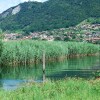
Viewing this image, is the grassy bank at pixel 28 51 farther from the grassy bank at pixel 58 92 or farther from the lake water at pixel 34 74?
the grassy bank at pixel 58 92

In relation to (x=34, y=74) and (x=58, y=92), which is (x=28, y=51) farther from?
(x=58, y=92)

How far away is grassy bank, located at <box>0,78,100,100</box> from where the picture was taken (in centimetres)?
2061

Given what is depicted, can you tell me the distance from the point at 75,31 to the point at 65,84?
175 metres

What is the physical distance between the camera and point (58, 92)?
22.7 m

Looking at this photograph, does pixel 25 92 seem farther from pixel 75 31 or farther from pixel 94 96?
pixel 75 31

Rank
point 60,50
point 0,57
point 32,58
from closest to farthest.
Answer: point 0,57 → point 32,58 → point 60,50

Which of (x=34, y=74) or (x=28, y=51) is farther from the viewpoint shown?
(x=28, y=51)

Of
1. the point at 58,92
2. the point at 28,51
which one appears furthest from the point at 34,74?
the point at 58,92

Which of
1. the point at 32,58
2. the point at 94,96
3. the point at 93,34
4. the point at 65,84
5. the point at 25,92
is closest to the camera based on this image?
the point at 94,96

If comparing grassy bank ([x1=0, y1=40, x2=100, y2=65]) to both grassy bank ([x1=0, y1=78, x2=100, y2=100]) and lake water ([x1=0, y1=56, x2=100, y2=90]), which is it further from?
grassy bank ([x1=0, y1=78, x2=100, y2=100])

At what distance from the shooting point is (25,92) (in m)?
23.5

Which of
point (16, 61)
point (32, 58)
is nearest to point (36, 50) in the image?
point (32, 58)

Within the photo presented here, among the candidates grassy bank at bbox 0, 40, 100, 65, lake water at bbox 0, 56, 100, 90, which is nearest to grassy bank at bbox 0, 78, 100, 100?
lake water at bbox 0, 56, 100, 90

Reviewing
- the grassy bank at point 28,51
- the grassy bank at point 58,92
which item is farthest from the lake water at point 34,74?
the grassy bank at point 58,92
